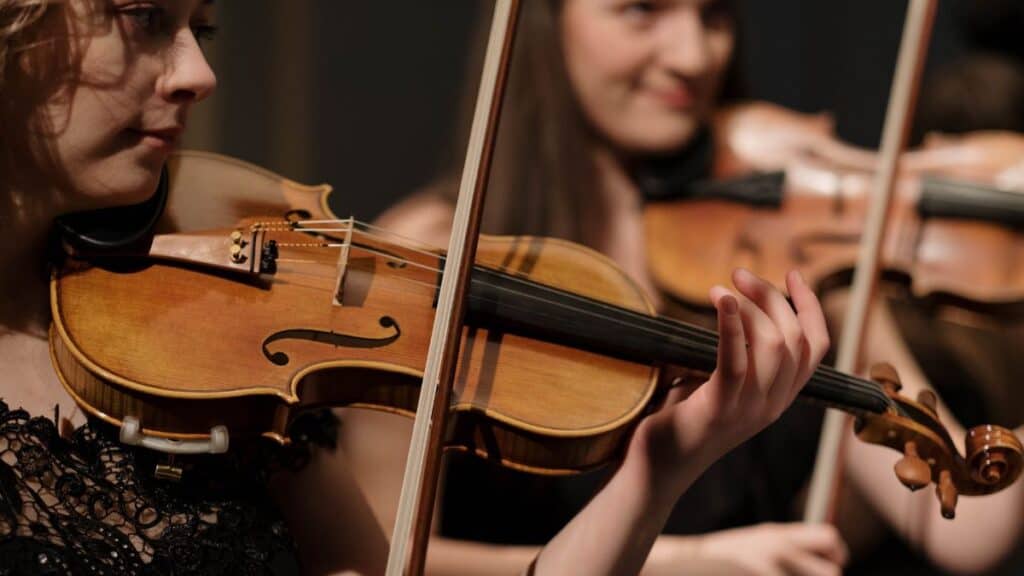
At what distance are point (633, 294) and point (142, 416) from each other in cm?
31

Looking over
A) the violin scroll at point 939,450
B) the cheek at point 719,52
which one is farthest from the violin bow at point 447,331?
the cheek at point 719,52

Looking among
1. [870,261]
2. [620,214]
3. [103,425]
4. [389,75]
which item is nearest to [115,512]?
[103,425]

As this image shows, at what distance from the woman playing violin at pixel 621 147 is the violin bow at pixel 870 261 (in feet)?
0.67

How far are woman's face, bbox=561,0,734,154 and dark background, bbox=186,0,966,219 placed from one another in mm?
→ 672

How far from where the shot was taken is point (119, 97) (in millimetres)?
729

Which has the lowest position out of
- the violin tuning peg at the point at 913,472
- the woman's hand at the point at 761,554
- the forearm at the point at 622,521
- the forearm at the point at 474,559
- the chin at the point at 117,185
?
the forearm at the point at 474,559

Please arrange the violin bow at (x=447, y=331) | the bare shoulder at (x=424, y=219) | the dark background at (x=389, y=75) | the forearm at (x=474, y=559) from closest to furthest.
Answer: the violin bow at (x=447, y=331)
the forearm at (x=474, y=559)
the bare shoulder at (x=424, y=219)
the dark background at (x=389, y=75)

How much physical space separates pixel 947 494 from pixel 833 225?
0.65 metres

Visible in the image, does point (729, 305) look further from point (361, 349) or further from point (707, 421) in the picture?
point (361, 349)

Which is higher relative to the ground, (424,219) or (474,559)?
(424,219)

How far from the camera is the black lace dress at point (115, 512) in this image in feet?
2.32

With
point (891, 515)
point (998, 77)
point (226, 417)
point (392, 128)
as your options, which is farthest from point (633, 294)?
point (392, 128)

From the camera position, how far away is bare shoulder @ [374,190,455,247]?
1299mm

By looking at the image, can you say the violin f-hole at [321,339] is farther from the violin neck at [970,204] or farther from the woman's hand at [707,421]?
the violin neck at [970,204]
